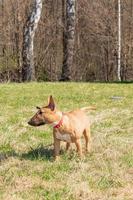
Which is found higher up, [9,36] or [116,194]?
[9,36]

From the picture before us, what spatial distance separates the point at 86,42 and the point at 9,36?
3500 millimetres

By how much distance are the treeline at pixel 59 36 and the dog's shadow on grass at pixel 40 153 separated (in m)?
15.6

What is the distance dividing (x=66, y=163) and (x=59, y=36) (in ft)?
58.0

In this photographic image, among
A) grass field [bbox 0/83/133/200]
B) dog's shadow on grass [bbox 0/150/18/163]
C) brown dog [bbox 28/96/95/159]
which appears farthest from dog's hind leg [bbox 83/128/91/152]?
dog's shadow on grass [bbox 0/150/18/163]

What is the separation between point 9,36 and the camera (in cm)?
2264

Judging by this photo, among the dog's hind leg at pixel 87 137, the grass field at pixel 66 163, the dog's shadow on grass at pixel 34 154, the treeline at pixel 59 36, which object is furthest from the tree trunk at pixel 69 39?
the dog's hind leg at pixel 87 137

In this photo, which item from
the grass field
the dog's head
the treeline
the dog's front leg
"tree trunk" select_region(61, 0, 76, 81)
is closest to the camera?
the grass field

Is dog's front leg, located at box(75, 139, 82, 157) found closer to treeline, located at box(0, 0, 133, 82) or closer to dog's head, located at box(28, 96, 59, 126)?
dog's head, located at box(28, 96, 59, 126)

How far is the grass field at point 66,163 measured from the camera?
16.5 feet

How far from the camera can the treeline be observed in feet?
73.8

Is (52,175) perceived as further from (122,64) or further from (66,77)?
(122,64)

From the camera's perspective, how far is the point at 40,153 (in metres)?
6.43

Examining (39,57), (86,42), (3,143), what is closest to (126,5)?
(86,42)

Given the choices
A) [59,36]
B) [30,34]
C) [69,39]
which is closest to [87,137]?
[30,34]
